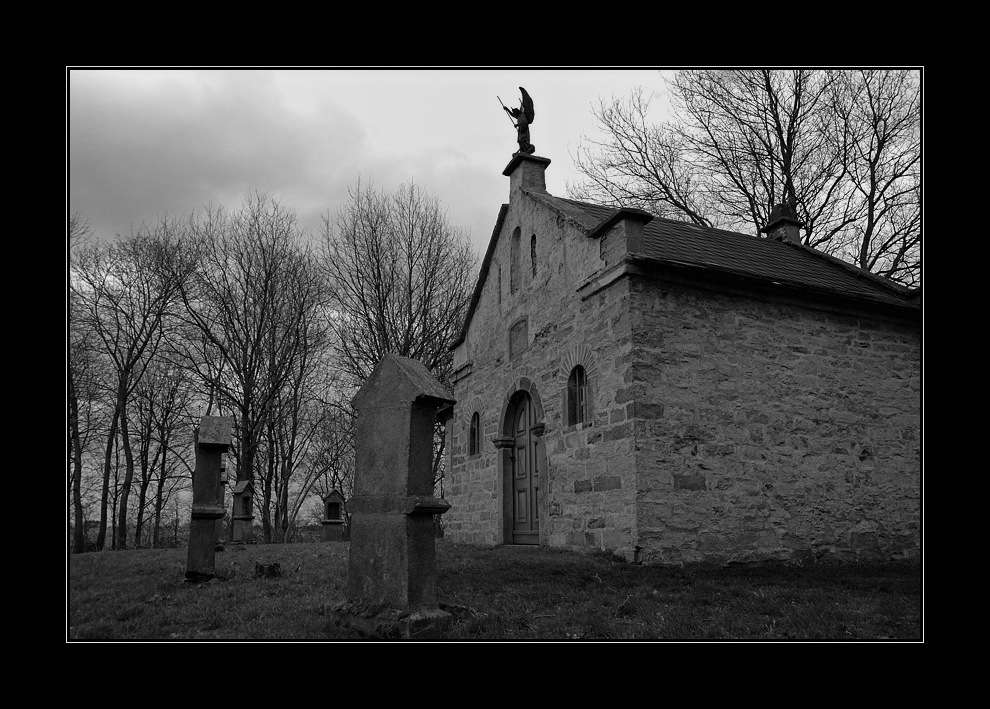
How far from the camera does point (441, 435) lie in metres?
26.9

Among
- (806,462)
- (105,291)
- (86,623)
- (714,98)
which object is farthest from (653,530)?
(714,98)

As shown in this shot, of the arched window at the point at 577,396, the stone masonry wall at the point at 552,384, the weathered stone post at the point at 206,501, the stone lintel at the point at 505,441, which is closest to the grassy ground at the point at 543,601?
the weathered stone post at the point at 206,501

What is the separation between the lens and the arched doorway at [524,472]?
1297cm

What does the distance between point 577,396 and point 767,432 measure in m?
3.01

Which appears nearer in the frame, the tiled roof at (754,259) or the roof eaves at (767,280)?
the roof eaves at (767,280)

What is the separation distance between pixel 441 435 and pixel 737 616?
21.2 m

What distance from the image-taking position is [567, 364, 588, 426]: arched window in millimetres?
11383

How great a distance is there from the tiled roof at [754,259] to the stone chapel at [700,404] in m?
0.08

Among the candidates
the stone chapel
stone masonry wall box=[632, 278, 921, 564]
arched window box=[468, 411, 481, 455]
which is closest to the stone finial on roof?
the stone chapel

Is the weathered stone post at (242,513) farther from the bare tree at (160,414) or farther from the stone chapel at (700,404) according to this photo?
the stone chapel at (700,404)

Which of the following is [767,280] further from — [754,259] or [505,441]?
[505,441]

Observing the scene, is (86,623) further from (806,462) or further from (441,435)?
(441,435)

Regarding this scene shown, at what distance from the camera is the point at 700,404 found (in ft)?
34.0

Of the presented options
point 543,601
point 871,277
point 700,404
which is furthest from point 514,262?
point 543,601
